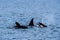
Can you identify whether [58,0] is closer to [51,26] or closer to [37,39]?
[51,26]

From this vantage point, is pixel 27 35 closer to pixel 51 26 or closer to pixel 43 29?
pixel 43 29

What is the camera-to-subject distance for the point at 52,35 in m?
28.8

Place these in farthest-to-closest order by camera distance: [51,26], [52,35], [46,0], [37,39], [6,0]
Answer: [46,0] < [6,0] < [51,26] < [52,35] < [37,39]

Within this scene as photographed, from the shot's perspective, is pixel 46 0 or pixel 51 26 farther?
pixel 46 0

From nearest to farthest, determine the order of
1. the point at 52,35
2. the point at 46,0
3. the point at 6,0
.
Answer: the point at 52,35
the point at 6,0
the point at 46,0

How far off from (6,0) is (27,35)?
3817cm

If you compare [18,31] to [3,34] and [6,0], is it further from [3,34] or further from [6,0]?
[6,0]

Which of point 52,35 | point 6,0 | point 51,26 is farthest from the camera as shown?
point 6,0

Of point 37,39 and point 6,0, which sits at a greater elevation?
point 6,0

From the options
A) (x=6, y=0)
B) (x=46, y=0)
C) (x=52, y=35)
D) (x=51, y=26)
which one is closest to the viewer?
(x=52, y=35)

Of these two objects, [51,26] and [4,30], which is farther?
[51,26]

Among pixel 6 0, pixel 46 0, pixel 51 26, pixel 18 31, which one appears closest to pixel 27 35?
pixel 18 31

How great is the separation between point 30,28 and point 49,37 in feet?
10.5

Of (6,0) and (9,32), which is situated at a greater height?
(6,0)
